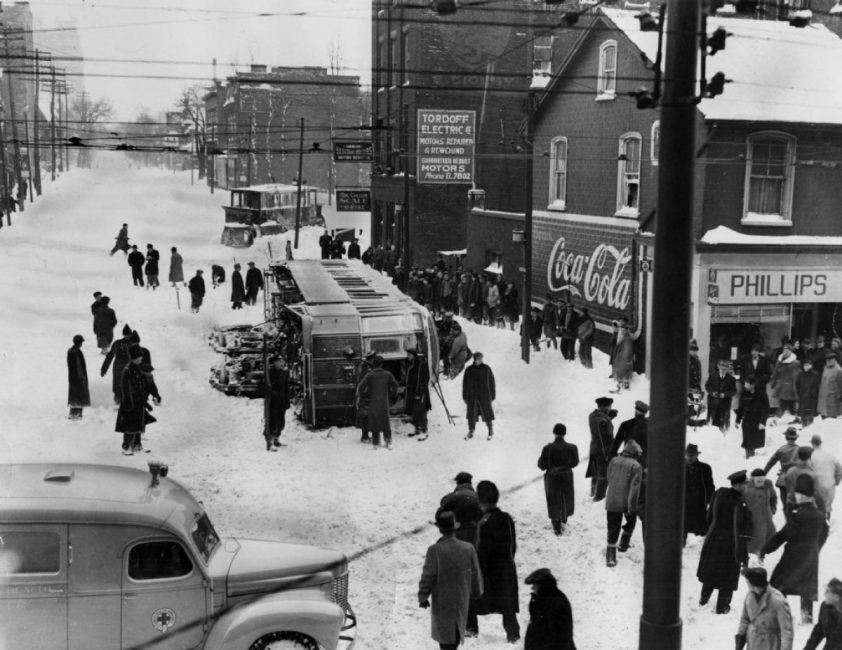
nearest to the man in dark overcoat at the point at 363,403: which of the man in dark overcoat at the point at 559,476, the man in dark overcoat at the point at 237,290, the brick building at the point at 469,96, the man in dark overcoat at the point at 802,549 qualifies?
the man in dark overcoat at the point at 559,476

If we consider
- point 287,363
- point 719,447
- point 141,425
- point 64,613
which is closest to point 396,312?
point 287,363

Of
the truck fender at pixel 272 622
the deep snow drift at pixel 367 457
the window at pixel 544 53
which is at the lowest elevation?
the deep snow drift at pixel 367 457

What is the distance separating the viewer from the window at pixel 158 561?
7.49 meters

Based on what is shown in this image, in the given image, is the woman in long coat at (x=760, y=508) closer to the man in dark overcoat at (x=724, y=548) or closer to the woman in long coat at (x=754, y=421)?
the man in dark overcoat at (x=724, y=548)

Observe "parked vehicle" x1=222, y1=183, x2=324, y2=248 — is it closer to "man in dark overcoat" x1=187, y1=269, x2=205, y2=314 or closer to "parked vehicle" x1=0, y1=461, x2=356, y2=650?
"man in dark overcoat" x1=187, y1=269, x2=205, y2=314

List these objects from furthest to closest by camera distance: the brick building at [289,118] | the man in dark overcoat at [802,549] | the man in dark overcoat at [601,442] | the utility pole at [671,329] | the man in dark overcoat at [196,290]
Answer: the brick building at [289,118] → the man in dark overcoat at [196,290] → the man in dark overcoat at [601,442] → the man in dark overcoat at [802,549] → the utility pole at [671,329]

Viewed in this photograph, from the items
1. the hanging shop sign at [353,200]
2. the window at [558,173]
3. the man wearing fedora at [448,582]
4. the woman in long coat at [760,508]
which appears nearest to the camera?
the man wearing fedora at [448,582]

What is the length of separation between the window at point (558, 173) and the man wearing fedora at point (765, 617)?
1904 centimetres

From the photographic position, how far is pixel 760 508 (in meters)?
10.4

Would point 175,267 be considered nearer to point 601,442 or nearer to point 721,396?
point 721,396

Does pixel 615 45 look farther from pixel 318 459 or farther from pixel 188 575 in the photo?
pixel 188 575

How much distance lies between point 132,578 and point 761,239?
55.4 feet

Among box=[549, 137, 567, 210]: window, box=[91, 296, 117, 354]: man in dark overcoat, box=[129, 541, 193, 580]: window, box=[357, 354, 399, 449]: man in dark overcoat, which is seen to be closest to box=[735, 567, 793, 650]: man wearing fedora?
box=[129, 541, 193, 580]: window

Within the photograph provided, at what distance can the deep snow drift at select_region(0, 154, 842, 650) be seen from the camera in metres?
10.1
